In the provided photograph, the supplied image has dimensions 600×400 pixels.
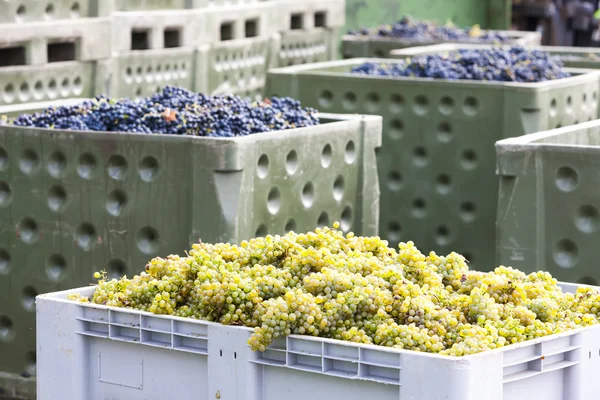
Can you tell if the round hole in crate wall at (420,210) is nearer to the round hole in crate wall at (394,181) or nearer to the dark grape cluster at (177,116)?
the round hole in crate wall at (394,181)

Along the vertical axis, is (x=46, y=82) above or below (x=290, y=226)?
above

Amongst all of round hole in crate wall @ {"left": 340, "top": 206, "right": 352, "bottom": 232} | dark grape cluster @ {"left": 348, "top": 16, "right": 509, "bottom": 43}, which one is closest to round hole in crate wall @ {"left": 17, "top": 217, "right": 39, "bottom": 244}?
round hole in crate wall @ {"left": 340, "top": 206, "right": 352, "bottom": 232}

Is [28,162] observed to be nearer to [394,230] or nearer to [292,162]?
[292,162]

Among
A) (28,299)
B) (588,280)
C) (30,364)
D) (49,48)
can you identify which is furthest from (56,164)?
(588,280)

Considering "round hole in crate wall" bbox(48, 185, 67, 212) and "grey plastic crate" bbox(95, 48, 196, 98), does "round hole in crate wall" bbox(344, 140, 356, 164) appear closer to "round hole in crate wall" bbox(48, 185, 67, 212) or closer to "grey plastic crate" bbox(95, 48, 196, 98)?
"round hole in crate wall" bbox(48, 185, 67, 212)

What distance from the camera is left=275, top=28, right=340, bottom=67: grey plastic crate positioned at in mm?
10688

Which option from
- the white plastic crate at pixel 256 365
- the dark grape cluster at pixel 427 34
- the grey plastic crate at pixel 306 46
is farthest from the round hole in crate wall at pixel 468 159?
the dark grape cluster at pixel 427 34

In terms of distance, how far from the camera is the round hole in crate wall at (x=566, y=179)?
18.2 feet

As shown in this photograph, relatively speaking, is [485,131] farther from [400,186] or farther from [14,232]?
[14,232]

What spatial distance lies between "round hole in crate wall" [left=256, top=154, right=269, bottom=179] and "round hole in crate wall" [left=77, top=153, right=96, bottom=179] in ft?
2.41

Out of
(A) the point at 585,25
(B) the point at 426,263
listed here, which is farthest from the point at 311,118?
(A) the point at 585,25

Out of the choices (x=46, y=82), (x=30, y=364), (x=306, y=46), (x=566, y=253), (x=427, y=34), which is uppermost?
(x=427, y=34)

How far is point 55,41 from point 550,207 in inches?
127

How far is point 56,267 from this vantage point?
19.5ft
